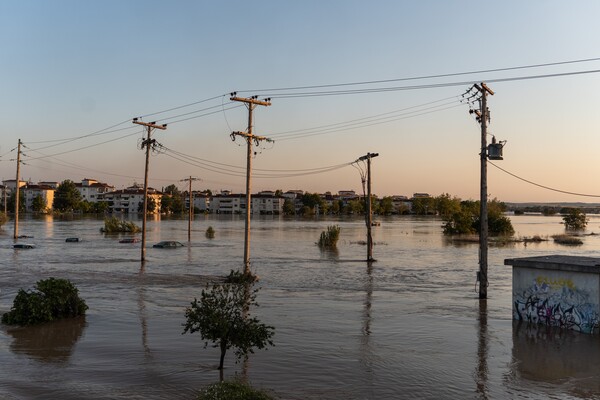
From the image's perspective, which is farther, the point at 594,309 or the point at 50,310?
the point at 50,310

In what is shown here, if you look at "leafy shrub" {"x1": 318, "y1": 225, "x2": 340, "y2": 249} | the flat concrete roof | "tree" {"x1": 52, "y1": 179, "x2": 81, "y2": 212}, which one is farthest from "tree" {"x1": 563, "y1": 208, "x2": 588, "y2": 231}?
"tree" {"x1": 52, "y1": 179, "x2": 81, "y2": 212}

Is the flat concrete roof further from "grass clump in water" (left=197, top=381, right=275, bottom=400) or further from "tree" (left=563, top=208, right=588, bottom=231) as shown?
"tree" (left=563, top=208, right=588, bottom=231)

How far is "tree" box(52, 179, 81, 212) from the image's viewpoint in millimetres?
192000

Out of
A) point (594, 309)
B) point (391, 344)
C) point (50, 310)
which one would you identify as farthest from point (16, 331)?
point (594, 309)

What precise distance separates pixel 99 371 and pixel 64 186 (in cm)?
19812

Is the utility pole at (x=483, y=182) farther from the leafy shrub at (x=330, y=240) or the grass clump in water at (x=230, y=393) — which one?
the leafy shrub at (x=330, y=240)

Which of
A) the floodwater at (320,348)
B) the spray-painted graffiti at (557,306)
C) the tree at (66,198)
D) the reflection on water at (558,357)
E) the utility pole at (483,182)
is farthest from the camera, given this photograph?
the tree at (66,198)

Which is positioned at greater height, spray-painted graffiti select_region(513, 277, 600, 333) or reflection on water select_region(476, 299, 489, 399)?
spray-painted graffiti select_region(513, 277, 600, 333)

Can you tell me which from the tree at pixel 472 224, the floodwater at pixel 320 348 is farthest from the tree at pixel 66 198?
the floodwater at pixel 320 348

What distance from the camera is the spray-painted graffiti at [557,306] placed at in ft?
55.4

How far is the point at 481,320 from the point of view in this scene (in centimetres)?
1980

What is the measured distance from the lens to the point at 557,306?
1773 centimetres

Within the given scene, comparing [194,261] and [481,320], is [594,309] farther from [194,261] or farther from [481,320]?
[194,261]

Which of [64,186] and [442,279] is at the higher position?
[64,186]
